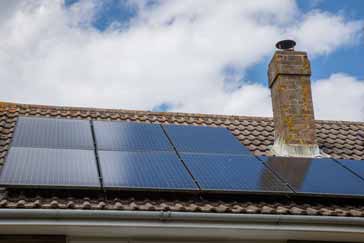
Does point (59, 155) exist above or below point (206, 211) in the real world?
above

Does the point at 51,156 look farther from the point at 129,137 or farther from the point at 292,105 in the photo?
the point at 292,105

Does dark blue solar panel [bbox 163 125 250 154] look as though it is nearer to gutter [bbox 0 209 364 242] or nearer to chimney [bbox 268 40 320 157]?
chimney [bbox 268 40 320 157]

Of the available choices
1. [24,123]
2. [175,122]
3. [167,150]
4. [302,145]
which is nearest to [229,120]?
[175,122]

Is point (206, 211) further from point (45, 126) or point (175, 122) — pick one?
point (175, 122)

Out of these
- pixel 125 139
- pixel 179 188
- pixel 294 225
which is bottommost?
pixel 294 225

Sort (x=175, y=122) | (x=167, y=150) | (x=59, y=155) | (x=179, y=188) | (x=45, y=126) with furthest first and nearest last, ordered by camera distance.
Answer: (x=175, y=122)
(x=45, y=126)
(x=167, y=150)
(x=59, y=155)
(x=179, y=188)

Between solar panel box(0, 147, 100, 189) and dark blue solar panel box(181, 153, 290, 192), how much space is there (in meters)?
1.32

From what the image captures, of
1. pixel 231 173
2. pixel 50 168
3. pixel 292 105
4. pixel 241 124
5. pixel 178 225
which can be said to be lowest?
pixel 178 225

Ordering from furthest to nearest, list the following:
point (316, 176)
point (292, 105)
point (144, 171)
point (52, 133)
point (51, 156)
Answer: point (292, 105)
point (52, 133)
point (316, 176)
point (51, 156)
point (144, 171)

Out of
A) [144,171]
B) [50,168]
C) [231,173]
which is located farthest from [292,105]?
[50,168]

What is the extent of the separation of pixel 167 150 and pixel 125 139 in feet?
2.25

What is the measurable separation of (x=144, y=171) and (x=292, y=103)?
12.6 feet

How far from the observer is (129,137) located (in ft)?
27.8

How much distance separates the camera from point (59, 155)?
7355 mm
